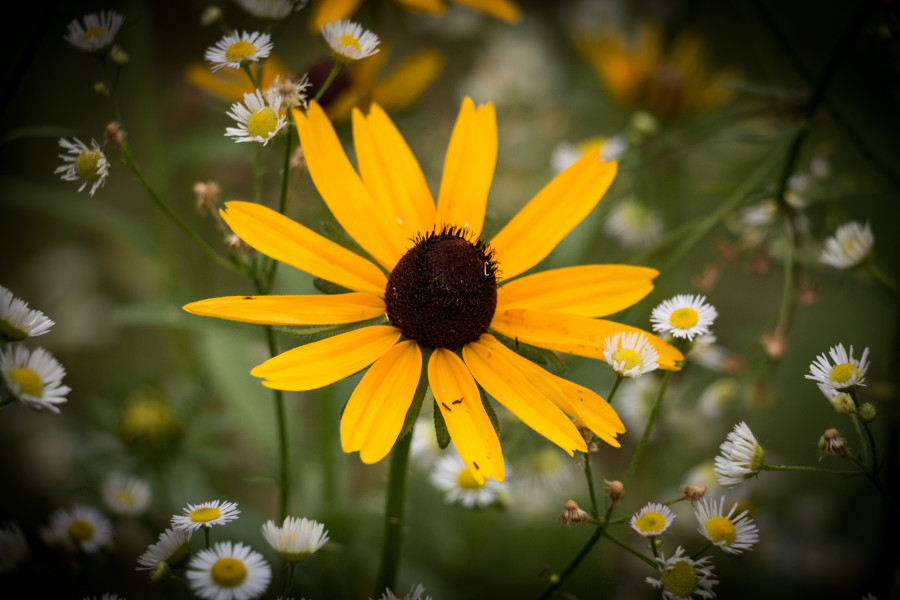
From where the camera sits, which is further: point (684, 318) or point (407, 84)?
point (407, 84)

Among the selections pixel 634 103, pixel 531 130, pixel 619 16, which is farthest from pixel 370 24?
pixel 619 16

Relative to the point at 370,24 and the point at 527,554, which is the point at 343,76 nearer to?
the point at 370,24

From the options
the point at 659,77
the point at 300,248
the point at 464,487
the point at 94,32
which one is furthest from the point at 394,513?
the point at 659,77

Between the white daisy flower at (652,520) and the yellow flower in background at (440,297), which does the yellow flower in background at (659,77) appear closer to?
the yellow flower in background at (440,297)

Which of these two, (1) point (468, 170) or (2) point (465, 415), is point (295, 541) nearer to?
(2) point (465, 415)

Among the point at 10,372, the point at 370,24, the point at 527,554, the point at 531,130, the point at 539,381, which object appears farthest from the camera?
the point at 531,130
